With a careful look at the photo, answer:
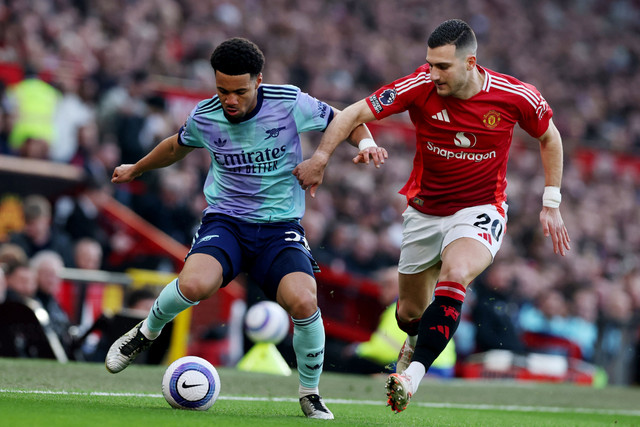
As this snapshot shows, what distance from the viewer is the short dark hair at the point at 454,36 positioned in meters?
6.02

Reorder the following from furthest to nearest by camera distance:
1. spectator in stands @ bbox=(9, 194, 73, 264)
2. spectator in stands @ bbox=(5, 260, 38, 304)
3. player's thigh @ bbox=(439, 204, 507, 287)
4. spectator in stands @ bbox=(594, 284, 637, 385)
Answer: spectator in stands @ bbox=(594, 284, 637, 385) → spectator in stands @ bbox=(9, 194, 73, 264) → spectator in stands @ bbox=(5, 260, 38, 304) → player's thigh @ bbox=(439, 204, 507, 287)

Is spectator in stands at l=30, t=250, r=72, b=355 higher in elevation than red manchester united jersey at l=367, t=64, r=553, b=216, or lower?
lower

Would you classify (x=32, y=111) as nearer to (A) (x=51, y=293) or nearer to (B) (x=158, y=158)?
(A) (x=51, y=293)

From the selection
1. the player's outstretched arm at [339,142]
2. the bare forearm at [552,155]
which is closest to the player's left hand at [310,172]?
the player's outstretched arm at [339,142]

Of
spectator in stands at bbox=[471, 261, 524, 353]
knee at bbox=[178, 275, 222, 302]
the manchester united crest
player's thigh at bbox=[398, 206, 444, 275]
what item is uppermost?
the manchester united crest

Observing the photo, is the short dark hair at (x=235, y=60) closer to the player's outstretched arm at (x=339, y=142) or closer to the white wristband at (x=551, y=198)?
the player's outstretched arm at (x=339, y=142)

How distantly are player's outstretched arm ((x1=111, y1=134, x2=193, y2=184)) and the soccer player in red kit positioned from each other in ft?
3.26

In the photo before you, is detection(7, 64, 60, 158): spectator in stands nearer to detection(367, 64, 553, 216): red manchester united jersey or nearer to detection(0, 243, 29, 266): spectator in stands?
detection(0, 243, 29, 266): spectator in stands

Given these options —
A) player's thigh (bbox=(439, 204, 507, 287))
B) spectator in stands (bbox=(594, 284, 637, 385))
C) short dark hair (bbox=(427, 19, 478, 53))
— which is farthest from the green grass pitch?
spectator in stands (bbox=(594, 284, 637, 385))

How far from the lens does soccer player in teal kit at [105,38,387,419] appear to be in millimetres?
5672

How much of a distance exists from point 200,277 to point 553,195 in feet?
7.79

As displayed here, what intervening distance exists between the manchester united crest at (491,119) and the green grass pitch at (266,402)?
1.95 metres

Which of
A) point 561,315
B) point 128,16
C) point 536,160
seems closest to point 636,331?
point 561,315

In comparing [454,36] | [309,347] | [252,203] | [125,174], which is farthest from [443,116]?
[125,174]
